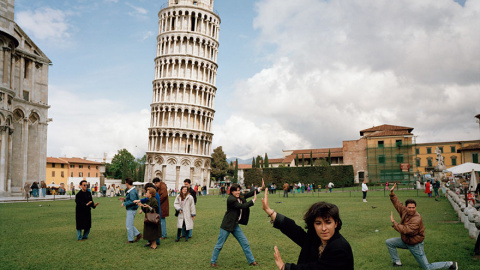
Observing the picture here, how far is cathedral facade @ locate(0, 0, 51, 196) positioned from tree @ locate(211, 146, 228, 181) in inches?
1885

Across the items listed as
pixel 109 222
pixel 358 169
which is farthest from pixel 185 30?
pixel 109 222

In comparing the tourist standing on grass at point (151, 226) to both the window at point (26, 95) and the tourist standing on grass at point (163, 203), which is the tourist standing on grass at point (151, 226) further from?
the window at point (26, 95)

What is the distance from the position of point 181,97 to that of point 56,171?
40604 millimetres

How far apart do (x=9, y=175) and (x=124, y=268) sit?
113 ft

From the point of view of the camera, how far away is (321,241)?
10.9 ft

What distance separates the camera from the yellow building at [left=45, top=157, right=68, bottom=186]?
267 feet

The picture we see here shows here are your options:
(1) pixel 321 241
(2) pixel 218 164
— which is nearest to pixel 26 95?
(1) pixel 321 241

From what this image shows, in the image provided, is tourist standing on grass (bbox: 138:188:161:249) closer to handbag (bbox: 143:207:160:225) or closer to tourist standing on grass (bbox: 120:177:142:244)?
handbag (bbox: 143:207:160:225)

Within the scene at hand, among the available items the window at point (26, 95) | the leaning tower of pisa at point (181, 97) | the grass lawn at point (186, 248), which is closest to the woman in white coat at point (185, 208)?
the grass lawn at point (186, 248)

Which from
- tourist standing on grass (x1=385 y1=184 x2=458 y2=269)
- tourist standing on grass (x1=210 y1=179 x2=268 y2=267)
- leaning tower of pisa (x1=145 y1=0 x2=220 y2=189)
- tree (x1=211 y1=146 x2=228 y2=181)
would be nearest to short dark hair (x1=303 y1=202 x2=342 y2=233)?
tourist standing on grass (x1=385 y1=184 x2=458 y2=269)

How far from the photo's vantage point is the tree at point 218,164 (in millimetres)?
86812

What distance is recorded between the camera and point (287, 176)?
188 feet

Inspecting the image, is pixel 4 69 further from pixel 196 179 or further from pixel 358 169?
pixel 358 169

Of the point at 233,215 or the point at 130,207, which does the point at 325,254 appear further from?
the point at 130,207
